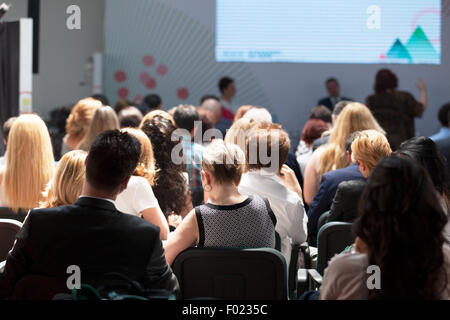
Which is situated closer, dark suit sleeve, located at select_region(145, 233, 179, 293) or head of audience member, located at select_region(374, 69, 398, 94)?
dark suit sleeve, located at select_region(145, 233, 179, 293)

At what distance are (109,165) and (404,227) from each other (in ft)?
3.50

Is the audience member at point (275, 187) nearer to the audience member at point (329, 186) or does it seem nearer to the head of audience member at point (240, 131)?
the audience member at point (329, 186)

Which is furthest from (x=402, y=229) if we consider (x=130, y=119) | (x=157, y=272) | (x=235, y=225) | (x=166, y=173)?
(x=130, y=119)

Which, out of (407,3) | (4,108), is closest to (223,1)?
(407,3)

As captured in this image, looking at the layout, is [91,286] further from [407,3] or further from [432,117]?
[432,117]

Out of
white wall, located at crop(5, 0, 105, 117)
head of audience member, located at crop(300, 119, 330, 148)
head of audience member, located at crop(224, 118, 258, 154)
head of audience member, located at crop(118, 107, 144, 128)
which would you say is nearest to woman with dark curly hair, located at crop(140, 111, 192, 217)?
head of audience member, located at crop(224, 118, 258, 154)

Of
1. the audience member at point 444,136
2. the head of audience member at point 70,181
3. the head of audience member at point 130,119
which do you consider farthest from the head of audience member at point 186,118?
the head of audience member at point 70,181

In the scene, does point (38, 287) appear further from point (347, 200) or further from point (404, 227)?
point (347, 200)

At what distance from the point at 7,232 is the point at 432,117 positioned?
764 centimetres

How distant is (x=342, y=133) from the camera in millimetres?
4500

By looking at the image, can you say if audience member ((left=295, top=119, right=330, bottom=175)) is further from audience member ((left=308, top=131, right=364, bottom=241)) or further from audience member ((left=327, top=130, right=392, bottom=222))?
audience member ((left=327, top=130, right=392, bottom=222))

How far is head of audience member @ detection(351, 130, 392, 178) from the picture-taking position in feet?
11.3

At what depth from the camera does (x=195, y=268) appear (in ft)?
8.36

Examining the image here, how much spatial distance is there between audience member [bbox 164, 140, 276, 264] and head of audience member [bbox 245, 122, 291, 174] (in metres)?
0.57
